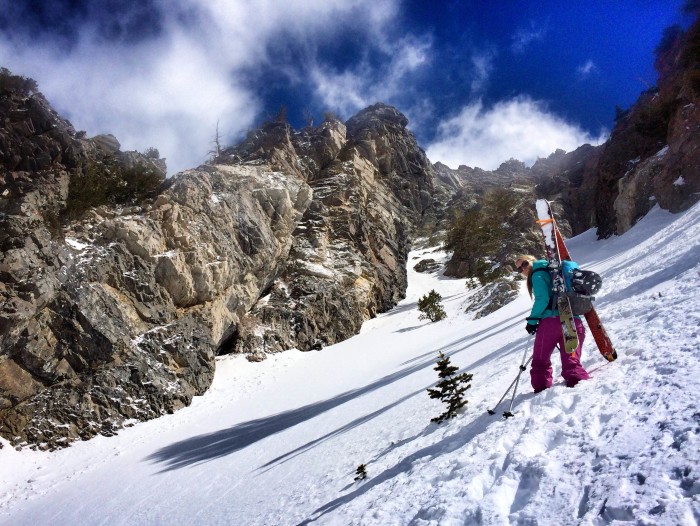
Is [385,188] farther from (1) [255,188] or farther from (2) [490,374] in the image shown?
(2) [490,374]

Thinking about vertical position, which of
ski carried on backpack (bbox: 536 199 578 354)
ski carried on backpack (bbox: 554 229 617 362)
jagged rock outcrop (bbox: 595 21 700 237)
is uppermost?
jagged rock outcrop (bbox: 595 21 700 237)

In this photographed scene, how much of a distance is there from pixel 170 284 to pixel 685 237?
67.7ft

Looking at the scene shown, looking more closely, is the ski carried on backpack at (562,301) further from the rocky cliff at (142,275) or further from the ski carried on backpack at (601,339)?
the rocky cliff at (142,275)

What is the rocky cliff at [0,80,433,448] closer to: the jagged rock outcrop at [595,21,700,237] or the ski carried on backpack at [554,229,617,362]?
the ski carried on backpack at [554,229,617,362]

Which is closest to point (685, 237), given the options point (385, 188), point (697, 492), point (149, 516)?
point (697, 492)

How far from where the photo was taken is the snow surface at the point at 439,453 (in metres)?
2.97

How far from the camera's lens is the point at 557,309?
210 inches

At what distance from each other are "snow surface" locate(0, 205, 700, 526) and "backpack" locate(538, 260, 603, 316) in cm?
75

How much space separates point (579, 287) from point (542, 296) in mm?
451

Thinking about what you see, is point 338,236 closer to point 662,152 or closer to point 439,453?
point 662,152

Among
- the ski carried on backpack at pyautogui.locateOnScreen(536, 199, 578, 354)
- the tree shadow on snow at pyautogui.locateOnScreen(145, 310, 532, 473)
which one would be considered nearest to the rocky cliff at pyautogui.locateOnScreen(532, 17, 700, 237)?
the tree shadow on snow at pyautogui.locateOnScreen(145, 310, 532, 473)

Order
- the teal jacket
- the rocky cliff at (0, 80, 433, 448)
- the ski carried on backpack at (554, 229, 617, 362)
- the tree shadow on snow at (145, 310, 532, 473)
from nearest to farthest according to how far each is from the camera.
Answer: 1. the ski carried on backpack at (554, 229, 617, 362)
2. the teal jacket
3. the tree shadow on snow at (145, 310, 532, 473)
4. the rocky cliff at (0, 80, 433, 448)

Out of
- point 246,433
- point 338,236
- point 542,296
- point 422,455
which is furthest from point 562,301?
point 338,236

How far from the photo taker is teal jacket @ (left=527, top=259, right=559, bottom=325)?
17.7 feet
